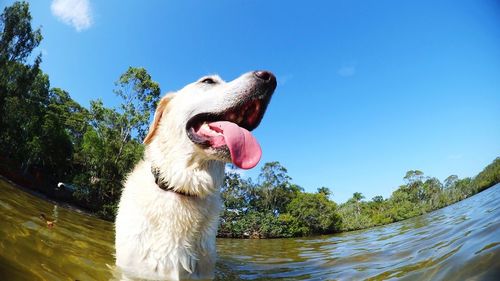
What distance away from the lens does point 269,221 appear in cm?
4353

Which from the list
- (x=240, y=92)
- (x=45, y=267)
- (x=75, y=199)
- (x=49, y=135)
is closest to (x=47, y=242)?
(x=45, y=267)

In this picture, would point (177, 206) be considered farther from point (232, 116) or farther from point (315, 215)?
point (315, 215)

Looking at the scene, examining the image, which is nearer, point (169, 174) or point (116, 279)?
point (116, 279)

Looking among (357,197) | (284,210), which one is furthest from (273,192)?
(357,197)

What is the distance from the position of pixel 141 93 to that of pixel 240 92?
8.82 meters

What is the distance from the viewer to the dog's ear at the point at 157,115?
11.7 ft

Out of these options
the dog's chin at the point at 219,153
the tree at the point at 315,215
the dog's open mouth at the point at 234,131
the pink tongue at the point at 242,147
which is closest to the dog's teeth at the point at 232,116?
the dog's open mouth at the point at 234,131

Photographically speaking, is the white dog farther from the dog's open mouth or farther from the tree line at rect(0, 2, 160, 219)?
the tree line at rect(0, 2, 160, 219)

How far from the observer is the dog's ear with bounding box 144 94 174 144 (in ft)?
11.7

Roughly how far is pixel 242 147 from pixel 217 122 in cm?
54

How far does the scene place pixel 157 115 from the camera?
365 cm

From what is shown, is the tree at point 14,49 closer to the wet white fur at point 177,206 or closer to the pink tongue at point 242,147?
the wet white fur at point 177,206

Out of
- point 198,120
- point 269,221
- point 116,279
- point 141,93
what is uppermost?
point 141,93

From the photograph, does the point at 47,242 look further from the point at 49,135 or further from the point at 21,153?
the point at 49,135
